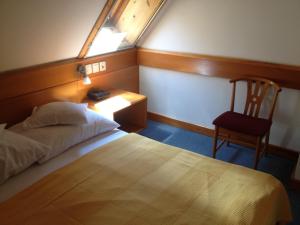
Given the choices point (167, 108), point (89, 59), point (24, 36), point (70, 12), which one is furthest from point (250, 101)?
point (24, 36)

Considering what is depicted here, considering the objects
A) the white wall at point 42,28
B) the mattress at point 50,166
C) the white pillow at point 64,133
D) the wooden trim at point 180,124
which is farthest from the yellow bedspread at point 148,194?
the wooden trim at point 180,124

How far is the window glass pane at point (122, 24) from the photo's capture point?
2989mm

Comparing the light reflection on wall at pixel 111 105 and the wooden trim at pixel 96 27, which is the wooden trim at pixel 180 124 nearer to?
the light reflection on wall at pixel 111 105

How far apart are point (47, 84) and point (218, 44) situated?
1.72 metres

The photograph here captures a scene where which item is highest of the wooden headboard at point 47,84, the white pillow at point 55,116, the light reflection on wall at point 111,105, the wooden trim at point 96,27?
the wooden trim at point 96,27

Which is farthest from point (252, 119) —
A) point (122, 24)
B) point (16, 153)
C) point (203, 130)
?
point (16, 153)

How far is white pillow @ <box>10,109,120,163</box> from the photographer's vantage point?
2.02 metres

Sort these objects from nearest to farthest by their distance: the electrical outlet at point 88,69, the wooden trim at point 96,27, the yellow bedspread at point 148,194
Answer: the yellow bedspread at point 148,194 → the wooden trim at point 96,27 → the electrical outlet at point 88,69

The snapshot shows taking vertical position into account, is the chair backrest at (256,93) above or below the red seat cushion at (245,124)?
above

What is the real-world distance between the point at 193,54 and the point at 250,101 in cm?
80

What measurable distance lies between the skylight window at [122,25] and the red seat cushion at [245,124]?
4.56 ft

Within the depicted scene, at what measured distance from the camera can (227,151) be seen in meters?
3.04

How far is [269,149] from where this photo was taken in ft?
9.84

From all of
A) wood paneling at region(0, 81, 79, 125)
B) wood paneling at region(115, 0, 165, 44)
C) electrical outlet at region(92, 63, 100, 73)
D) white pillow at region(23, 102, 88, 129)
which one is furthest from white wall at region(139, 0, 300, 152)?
white pillow at region(23, 102, 88, 129)
